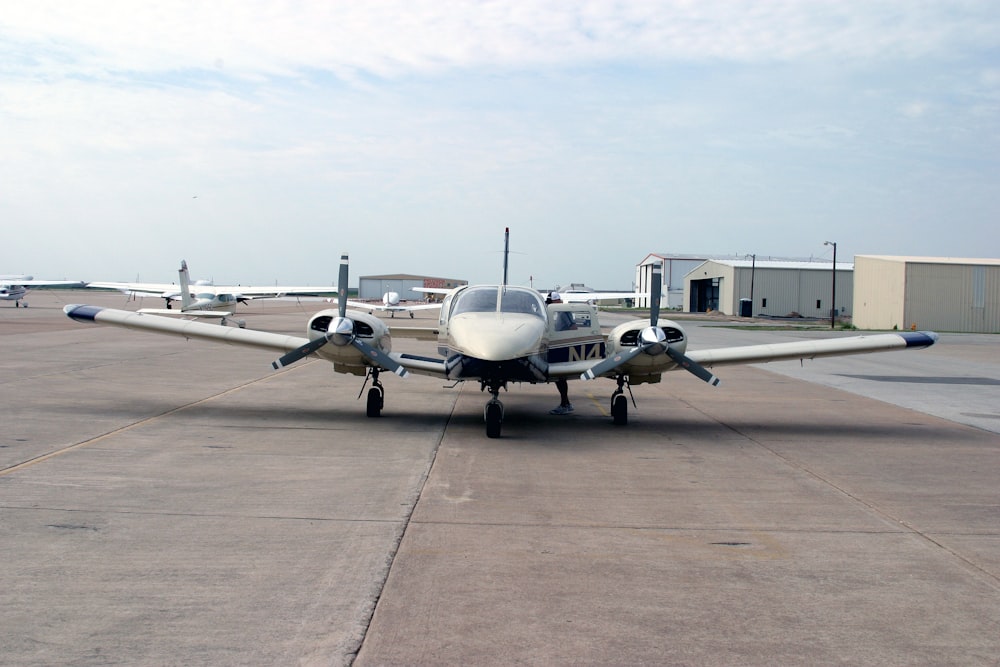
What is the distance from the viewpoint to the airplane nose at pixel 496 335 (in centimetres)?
1249

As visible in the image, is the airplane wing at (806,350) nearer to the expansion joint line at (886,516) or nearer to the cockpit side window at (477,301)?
the expansion joint line at (886,516)

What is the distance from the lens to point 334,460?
35.6 feet

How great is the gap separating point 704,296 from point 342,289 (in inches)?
3535

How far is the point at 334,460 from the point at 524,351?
335 cm

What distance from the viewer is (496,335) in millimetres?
12695

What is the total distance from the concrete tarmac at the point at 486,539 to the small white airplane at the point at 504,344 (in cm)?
98

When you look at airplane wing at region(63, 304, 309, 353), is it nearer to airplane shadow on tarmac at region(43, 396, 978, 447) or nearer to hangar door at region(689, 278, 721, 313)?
airplane shadow on tarmac at region(43, 396, 978, 447)

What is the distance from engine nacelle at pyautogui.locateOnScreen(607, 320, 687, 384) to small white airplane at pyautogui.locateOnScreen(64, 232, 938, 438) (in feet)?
0.06

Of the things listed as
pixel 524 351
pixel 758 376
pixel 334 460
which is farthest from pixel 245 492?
pixel 758 376

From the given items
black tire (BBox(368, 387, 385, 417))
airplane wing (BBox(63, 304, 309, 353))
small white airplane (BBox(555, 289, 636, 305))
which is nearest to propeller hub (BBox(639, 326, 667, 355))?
black tire (BBox(368, 387, 385, 417))

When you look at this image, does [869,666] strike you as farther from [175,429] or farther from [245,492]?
[175,429]

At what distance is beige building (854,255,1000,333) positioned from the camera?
56.0m

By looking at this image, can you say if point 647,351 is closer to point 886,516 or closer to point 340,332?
point 340,332

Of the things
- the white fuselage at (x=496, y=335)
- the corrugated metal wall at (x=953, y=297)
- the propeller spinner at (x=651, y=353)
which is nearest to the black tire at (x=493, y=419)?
the white fuselage at (x=496, y=335)
